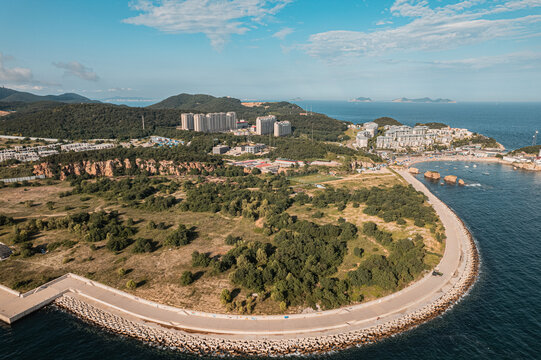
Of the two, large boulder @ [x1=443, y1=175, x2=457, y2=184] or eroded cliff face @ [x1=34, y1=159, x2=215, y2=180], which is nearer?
eroded cliff face @ [x1=34, y1=159, x2=215, y2=180]

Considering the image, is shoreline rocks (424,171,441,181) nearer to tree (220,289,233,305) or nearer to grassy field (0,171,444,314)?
grassy field (0,171,444,314)

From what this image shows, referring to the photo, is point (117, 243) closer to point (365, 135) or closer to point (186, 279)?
point (186, 279)

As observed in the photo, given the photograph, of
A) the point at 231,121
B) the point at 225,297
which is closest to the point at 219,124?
the point at 231,121

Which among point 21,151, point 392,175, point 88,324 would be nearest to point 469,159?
point 392,175

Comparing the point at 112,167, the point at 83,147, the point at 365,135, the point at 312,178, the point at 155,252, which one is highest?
the point at 365,135

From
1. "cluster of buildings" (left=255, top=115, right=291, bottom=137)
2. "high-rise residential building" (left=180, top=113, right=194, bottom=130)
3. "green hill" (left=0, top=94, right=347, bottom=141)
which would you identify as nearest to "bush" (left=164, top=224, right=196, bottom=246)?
"green hill" (left=0, top=94, right=347, bottom=141)
